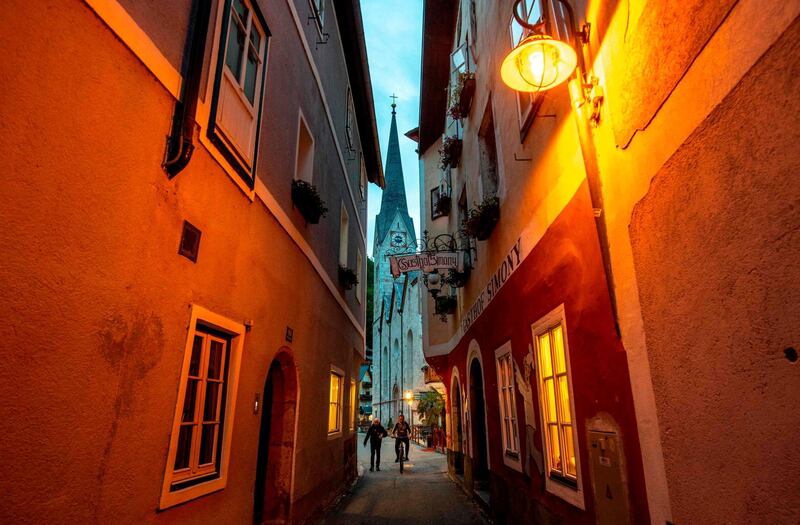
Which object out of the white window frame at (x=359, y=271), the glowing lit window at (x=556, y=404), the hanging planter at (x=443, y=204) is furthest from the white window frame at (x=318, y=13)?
the glowing lit window at (x=556, y=404)

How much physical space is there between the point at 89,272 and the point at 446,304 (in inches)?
408

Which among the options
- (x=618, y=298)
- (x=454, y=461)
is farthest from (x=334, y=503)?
(x=618, y=298)

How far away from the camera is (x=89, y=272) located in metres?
2.62

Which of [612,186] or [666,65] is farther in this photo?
[612,186]

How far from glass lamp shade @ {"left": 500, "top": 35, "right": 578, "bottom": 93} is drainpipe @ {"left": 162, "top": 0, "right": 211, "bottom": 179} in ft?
7.85

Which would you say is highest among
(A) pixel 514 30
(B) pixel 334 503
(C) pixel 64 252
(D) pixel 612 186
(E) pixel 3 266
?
(A) pixel 514 30

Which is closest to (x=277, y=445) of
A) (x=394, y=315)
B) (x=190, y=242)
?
(x=190, y=242)

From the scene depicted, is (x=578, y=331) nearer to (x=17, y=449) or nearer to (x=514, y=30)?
(x=17, y=449)

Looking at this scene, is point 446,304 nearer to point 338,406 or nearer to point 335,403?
point 338,406

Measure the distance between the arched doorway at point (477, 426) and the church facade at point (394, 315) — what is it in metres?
12.5

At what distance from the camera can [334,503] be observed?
873 centimetres

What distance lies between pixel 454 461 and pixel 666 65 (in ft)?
38.0

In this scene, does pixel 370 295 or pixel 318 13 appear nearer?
pixel 318 13

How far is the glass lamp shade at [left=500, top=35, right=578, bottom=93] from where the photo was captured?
11.5ft
